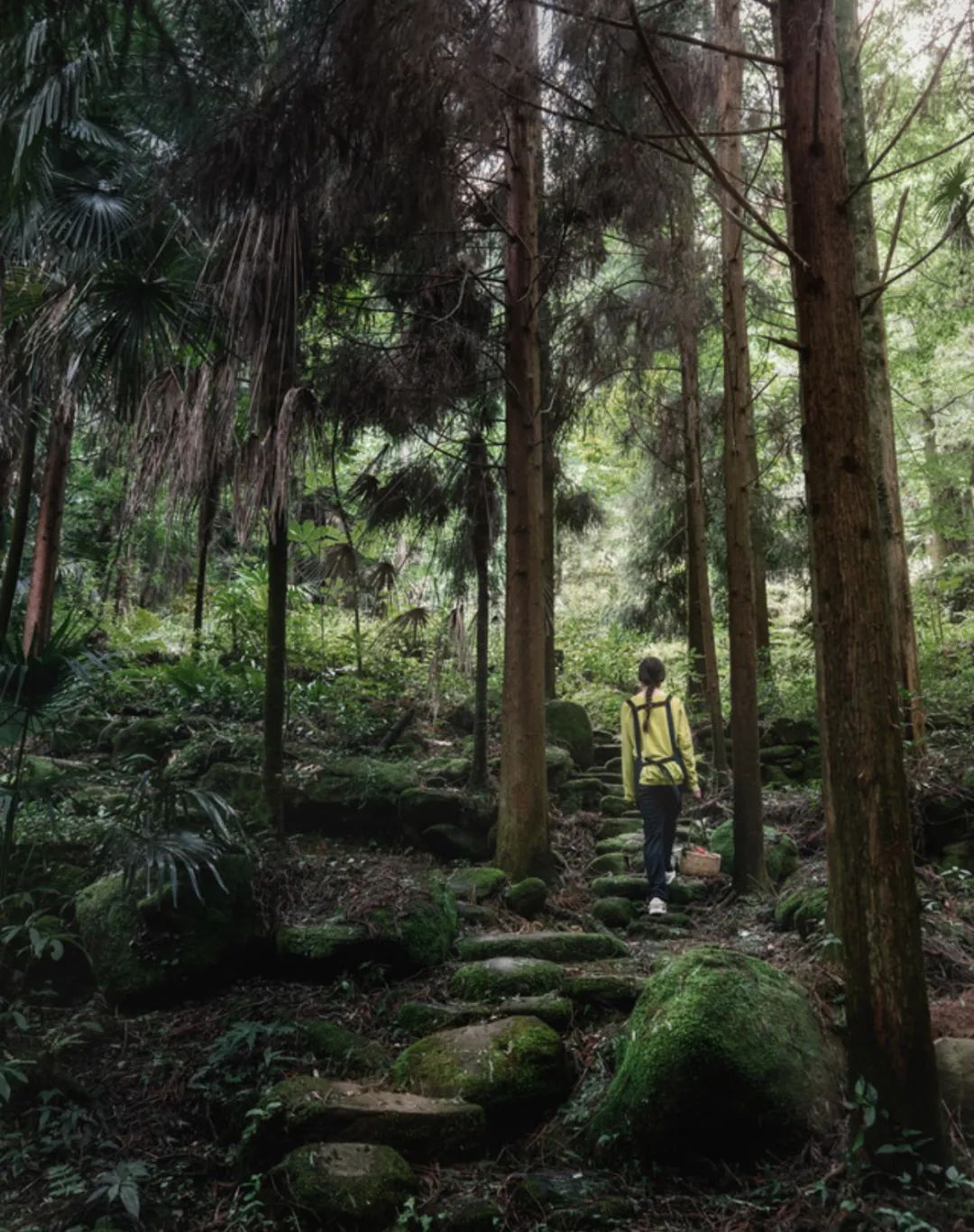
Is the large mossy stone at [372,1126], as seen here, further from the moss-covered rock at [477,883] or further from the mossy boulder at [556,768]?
the mossy boulder at [556,768]

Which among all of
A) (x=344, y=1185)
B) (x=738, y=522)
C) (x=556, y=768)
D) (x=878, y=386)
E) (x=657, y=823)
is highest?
(x=878, y=386)

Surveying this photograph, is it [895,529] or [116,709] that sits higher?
[895,529]

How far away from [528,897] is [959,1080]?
3.79 m

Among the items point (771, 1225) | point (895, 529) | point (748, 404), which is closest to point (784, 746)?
point (895, 529)

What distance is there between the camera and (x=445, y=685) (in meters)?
12.1

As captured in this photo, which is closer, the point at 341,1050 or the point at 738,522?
the point at 341,1050

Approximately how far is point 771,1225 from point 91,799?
607 cm

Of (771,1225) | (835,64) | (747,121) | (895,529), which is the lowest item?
(771,1225)

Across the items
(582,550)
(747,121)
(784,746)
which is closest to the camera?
(747,121)

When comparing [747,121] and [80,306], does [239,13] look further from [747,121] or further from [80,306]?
[747,121]

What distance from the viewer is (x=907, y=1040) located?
354cm

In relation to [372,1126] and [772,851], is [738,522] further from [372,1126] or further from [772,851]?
[372,1126]

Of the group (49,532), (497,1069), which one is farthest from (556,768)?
(49,532)

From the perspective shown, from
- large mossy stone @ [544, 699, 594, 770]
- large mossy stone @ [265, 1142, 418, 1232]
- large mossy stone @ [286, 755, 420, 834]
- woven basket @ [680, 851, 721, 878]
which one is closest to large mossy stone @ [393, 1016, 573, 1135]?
large mossy stone @ [265, 1142, 418, 1232]
